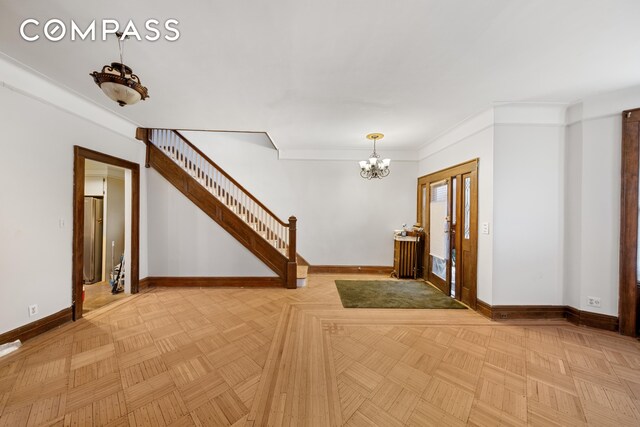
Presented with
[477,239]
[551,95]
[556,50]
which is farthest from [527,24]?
[477,239]

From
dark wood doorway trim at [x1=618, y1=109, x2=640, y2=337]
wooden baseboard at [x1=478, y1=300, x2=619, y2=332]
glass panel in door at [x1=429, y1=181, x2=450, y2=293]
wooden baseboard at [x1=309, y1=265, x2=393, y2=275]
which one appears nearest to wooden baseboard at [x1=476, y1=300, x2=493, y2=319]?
wooden baseboard at [x1=478, y1=300, x2=619, y2=332]

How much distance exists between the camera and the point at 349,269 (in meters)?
5.61

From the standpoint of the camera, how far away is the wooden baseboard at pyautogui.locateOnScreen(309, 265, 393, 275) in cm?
560

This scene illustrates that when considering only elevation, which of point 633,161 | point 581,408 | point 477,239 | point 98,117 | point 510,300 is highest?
point 98,117

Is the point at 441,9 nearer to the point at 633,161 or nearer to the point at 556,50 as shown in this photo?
the point at 556,50

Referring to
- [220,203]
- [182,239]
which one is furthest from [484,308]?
[182,239]

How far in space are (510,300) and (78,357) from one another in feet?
17.0

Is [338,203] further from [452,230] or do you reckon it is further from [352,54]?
[352,54]

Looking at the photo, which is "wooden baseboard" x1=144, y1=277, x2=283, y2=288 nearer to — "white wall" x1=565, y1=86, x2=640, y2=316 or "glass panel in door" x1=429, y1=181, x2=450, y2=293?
"glass panel in door" x1=429, y1=181, x2=450, y2=293

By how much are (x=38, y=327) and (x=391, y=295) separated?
15.6ft

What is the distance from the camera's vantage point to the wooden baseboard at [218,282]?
14.6ft

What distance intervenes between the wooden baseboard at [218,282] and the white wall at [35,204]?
149cm

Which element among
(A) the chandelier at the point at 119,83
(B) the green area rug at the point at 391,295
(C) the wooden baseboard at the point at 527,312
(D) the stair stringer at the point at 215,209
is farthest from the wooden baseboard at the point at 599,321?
(A) the chandelier at the point at 119,83

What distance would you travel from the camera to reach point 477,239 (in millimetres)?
3482
